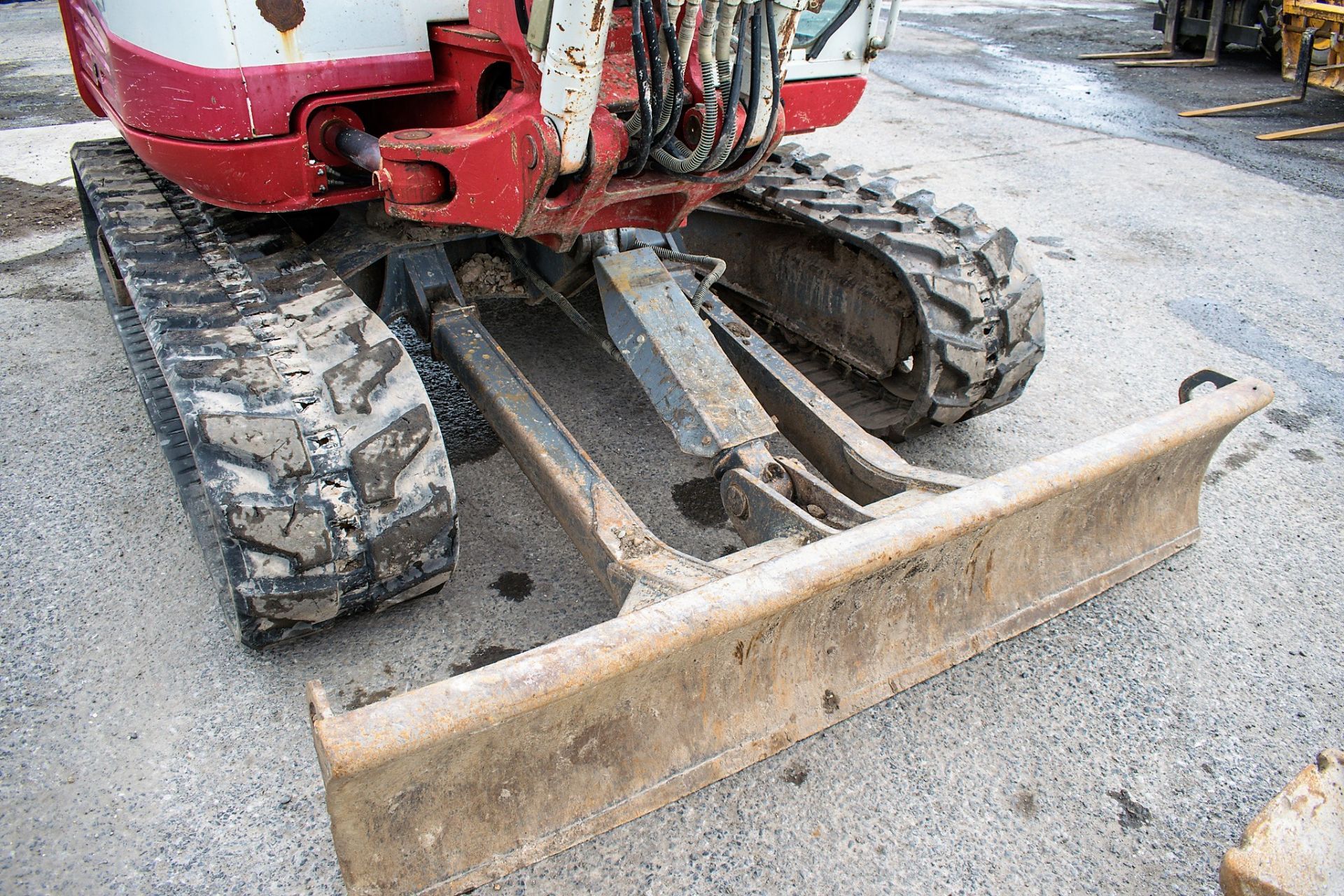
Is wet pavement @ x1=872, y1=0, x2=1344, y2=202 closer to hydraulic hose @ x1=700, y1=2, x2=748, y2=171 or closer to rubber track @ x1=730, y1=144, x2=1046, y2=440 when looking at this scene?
rubber track @ x1=730, y1=144, x2=1046, y2=440

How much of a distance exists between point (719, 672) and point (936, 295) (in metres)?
1.53

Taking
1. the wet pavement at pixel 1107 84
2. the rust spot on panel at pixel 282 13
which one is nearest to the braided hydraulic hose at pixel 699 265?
the rust spot on panel at pixel 282 13

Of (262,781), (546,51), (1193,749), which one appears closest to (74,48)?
(546,51)

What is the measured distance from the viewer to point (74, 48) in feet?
12.0

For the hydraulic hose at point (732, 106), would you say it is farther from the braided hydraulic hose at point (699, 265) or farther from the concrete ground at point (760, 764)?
the concrete ground at point (760, 764)

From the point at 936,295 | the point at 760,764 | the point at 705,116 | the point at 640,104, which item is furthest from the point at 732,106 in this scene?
the point at 760,764

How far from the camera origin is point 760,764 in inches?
89.4

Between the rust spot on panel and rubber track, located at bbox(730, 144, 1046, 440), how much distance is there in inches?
67.7

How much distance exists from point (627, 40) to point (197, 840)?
78.8 inches

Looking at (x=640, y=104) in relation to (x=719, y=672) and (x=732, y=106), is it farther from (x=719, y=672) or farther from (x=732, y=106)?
(x=719, y=672)

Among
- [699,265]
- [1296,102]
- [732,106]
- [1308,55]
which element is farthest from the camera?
[1296,102]

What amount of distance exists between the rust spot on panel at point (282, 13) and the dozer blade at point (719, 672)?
162 cm

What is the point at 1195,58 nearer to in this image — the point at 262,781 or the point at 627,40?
the point at 627,40

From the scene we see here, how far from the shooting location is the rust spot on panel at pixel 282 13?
2.23 m
